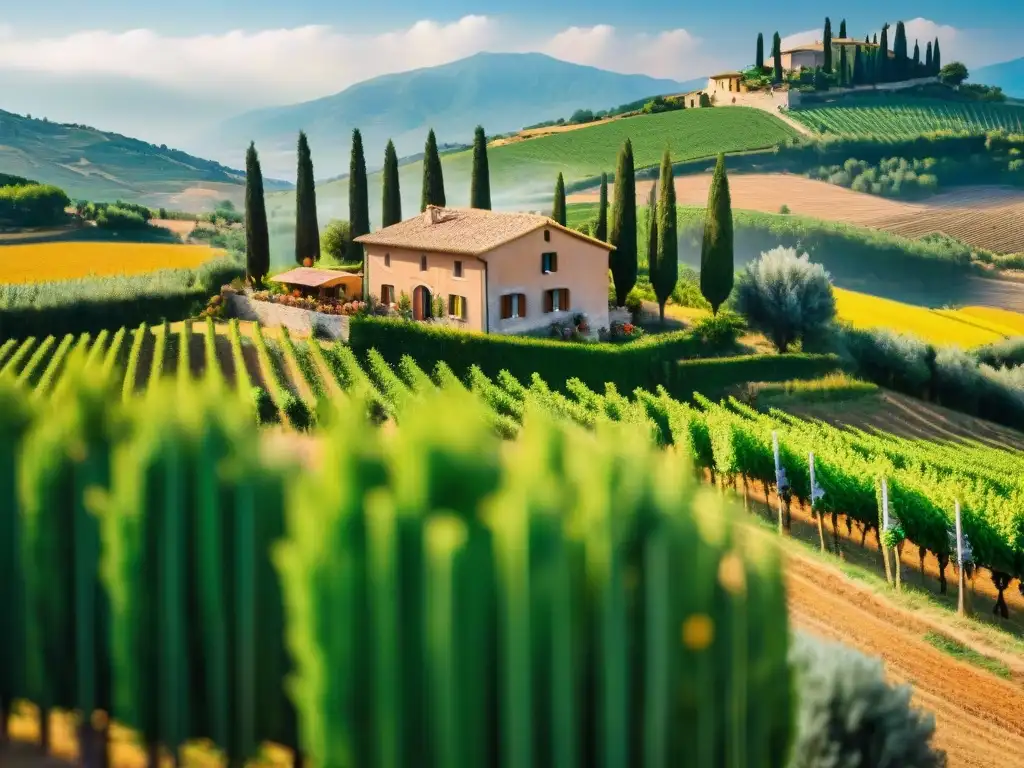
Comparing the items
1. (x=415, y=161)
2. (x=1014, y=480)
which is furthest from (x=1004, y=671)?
(x=415, y=161)

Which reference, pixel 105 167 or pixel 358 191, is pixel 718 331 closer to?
pixel 358 191

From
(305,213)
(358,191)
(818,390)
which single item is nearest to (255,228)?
(305,213)

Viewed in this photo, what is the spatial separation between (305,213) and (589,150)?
1753 inches

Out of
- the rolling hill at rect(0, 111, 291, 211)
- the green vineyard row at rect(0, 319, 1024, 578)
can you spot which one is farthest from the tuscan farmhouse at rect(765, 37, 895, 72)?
the green vineyard row at rect(0, 319, 1024, 578)

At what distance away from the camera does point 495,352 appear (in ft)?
106

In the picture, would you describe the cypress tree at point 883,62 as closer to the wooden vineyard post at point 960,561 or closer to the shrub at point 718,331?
the shrub at point 718,331

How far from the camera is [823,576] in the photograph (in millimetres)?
19609

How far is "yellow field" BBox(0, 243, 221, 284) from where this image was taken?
4294 cm

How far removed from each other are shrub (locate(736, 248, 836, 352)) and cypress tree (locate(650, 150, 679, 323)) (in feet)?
11.4

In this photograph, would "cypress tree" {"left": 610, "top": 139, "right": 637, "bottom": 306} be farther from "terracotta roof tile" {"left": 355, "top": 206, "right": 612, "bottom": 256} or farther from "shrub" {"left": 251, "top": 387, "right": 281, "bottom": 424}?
"shrub" {"left": 251, "top": 387, "right": 281, "bottom": 424}

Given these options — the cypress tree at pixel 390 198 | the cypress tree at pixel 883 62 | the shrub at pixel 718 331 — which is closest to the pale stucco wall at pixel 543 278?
the shrub at pixel 718 331

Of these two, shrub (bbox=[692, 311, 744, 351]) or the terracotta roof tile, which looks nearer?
the terracotta roof tile

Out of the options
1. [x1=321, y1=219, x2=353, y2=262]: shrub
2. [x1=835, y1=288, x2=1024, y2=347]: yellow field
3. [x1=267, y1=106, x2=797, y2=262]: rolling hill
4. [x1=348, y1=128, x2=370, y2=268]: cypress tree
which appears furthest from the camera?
[x1=267, y1=106, x2=797, y2=262]: rolling hill

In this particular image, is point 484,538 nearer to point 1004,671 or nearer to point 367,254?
point 1004,671
